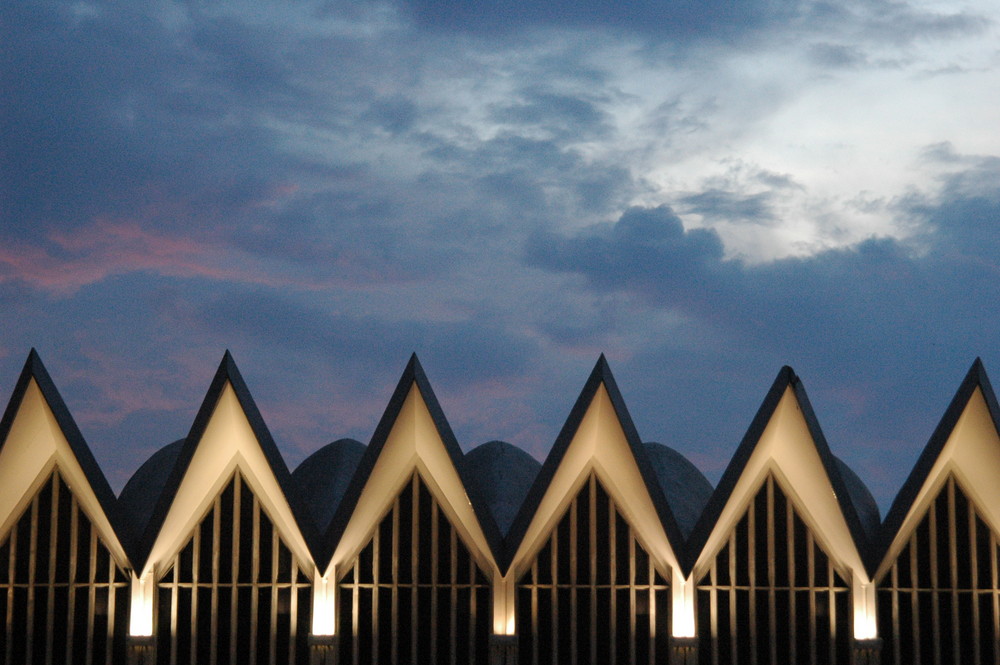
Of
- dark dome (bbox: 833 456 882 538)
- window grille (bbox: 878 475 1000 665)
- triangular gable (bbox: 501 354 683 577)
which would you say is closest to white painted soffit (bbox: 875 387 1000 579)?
window grille (bbox: 878 475 1000 665)

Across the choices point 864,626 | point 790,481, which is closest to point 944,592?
point 864,626

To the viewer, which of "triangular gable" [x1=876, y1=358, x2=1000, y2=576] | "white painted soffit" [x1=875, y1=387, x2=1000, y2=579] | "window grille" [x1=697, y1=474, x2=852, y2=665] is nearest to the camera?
"triangular gable" [x1=876, y1=358, x2=1000, y2=576]

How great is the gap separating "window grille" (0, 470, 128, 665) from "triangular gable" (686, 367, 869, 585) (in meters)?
12.4

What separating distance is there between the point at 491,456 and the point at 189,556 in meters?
10.2

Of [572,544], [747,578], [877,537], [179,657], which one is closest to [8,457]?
[179,657]

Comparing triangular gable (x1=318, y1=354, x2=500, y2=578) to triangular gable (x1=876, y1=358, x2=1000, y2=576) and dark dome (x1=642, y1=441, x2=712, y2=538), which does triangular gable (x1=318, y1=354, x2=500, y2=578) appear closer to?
dark dome (x1=642, y1=441, x2=712, y2=538)

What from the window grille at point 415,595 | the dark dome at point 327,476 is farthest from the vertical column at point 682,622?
the dark dome at point 327,476

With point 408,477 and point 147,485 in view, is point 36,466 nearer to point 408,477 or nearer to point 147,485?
point 147,485

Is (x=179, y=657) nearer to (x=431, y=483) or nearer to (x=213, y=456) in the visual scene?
(x=213, y=456)

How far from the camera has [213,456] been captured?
2669 centimetres

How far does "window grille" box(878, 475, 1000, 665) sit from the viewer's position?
1021 inches

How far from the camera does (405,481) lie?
88.3 ft

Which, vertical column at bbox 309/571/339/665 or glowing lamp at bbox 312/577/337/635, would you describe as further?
glowing lamp at bbox 312/577/337/635

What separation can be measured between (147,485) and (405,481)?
390 inches
